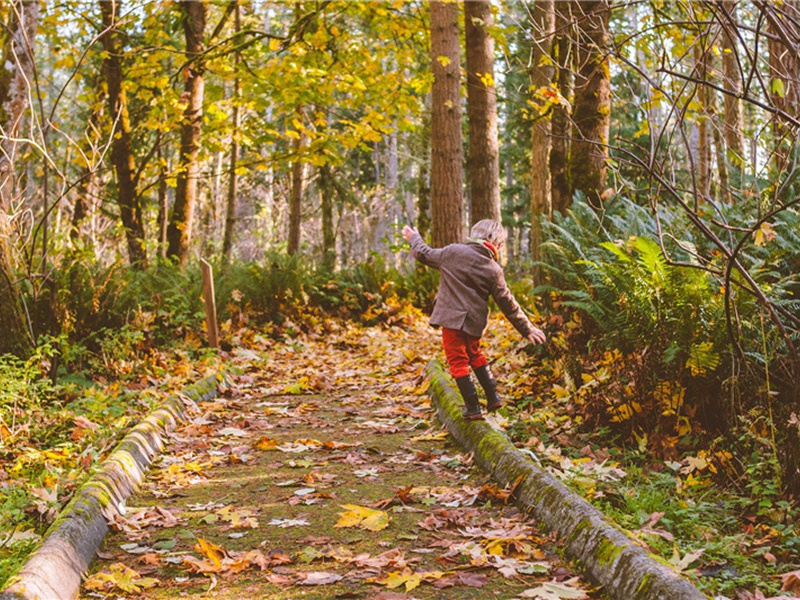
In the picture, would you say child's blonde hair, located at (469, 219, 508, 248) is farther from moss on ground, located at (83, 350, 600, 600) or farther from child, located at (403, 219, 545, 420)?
moss on ground, located at (83, 350, 600, 600)

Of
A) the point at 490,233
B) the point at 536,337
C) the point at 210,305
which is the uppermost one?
the point at 490,233

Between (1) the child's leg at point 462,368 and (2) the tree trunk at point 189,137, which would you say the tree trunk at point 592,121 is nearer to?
A: (1) the child's leg at point 462,368

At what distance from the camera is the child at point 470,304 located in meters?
6.25

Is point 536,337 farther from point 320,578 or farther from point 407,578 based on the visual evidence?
point 320,578

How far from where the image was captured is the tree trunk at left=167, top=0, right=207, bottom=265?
1423 centimetres

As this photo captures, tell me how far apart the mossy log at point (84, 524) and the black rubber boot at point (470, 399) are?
258 centimetres

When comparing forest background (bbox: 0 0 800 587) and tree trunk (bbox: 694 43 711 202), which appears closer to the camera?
tree trunk (bbox: 694 43 711 202)

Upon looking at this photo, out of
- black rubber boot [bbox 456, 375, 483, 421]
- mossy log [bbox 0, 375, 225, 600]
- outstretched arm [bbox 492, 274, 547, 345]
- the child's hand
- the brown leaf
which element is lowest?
the brown leaf

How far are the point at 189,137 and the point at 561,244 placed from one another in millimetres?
9236

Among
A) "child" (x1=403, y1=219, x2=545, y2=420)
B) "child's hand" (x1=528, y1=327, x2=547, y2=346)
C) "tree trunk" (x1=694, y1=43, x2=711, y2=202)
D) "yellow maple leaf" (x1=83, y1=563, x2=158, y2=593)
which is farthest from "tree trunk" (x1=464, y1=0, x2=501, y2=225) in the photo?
"yellow maple leaf" (x1=83, y1=563, x2=158, y2=593)

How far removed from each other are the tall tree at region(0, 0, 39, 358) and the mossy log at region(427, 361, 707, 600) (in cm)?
463

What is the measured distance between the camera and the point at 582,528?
3.70m

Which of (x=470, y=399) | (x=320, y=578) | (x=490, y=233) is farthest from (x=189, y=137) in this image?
(x=320, y=578)

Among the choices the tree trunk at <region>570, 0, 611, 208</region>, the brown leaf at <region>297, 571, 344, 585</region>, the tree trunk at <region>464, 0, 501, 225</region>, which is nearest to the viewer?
the brown leaf at <region>297, 571, 344, 585</region>
